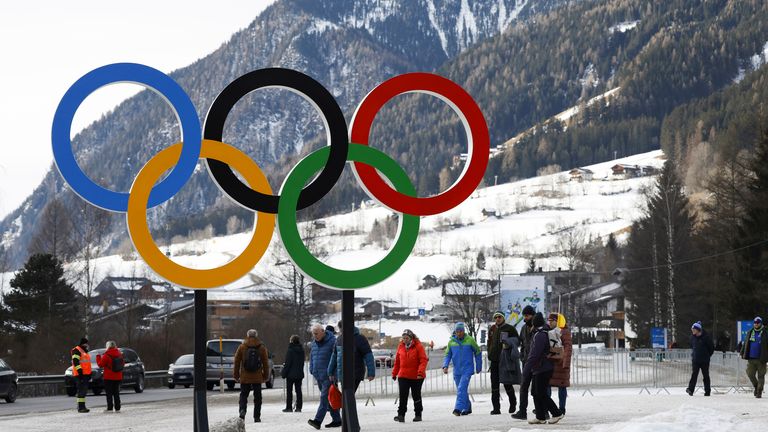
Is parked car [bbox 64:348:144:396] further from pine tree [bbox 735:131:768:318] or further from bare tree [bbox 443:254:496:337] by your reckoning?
bare tree [bbox 443:254:496:337]

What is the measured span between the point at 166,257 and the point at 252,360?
18.5 ft

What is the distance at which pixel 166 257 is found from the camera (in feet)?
53.0

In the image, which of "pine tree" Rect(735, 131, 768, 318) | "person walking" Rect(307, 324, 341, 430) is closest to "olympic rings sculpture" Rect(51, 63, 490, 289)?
"person walking" Rect(307, 324, 341, 430)

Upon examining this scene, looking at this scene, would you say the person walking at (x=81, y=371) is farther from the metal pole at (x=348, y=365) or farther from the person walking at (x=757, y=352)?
the person walking at (x=757, y=352)

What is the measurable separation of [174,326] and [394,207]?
5399cm

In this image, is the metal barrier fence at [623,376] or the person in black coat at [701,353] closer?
the person in black coat at [701,353]

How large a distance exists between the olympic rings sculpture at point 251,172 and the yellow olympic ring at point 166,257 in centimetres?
1

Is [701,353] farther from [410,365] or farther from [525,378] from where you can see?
[410,365]

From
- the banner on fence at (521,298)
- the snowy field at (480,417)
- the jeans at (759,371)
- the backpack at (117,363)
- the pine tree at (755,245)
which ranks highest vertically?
the pine tree at (755,245)

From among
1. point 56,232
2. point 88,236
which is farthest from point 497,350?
point 56,232

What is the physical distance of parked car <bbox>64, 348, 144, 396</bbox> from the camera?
38188mm

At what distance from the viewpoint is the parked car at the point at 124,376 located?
38188mm

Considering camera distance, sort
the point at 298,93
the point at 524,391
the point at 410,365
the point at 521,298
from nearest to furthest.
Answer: the point at 298,93 < the point at 524,391 < the point at 410,365 < the point at 521,298

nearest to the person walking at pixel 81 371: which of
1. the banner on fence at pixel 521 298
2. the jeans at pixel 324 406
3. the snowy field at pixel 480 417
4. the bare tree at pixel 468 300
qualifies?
the snowy field at pixel 480 417
